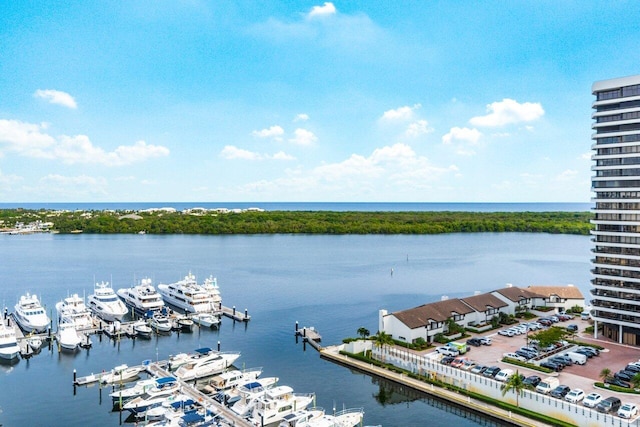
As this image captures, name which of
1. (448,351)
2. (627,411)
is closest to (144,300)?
(448,351)

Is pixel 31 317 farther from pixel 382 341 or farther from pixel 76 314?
pixel 382 341

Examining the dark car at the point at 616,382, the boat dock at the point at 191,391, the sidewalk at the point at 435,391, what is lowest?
the boat dock at the point at 191,391

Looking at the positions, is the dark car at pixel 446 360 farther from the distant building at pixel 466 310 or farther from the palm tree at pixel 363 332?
the palm tree at pixel 363 332

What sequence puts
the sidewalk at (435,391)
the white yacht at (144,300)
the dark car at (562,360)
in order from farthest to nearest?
the white yacht at (144,300) < the dark car at (562,360) < the sidewalk at (435,391)

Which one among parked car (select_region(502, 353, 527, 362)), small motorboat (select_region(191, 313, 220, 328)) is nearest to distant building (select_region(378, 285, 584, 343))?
parked car (select_region(502, 353, 527, 362))

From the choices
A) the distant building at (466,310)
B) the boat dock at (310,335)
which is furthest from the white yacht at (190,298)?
the distant building at (466,310)

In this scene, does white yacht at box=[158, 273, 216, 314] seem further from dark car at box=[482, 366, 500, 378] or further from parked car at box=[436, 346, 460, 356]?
dark car at box=[482, 366, 500, 378]
